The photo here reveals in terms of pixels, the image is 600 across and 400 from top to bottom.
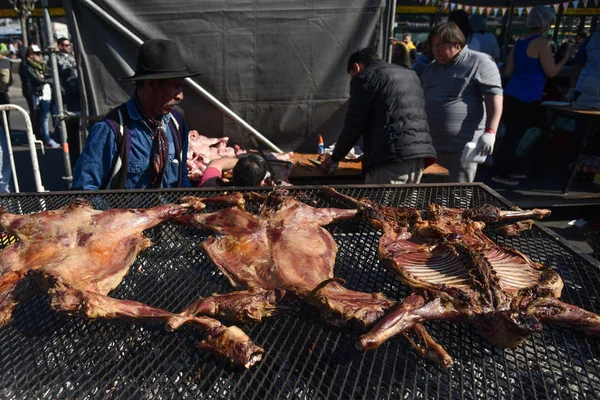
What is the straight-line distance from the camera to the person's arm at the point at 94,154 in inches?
117

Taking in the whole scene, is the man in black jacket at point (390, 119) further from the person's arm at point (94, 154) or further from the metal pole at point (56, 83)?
the metal pole at point (56, 83)

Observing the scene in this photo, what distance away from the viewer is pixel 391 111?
386 centimetres

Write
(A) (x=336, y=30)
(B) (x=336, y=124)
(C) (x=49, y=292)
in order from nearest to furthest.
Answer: (C) (x=49, y=292)
(A) (x=336, y=30)
(B) (x=336, y=124)

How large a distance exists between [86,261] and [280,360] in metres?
1.17

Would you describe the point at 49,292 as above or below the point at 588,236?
above

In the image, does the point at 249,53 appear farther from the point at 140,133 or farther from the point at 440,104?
the point at 140,133

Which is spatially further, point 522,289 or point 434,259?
point 434,259

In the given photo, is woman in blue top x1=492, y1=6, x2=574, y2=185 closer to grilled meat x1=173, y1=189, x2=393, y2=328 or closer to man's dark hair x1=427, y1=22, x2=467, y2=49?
man's dark hair x1=427, y1=22, x2=467, y2=49

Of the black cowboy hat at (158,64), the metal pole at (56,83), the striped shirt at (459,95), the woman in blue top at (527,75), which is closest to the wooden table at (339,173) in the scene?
the striped shirt at (459,95)

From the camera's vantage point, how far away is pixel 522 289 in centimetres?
190

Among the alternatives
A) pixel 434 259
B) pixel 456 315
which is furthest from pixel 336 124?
pixel 456 315

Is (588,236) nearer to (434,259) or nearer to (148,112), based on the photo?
(434,259)

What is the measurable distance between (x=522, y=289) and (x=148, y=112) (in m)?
2.58

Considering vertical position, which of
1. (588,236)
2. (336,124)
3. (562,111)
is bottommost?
(588,236)
